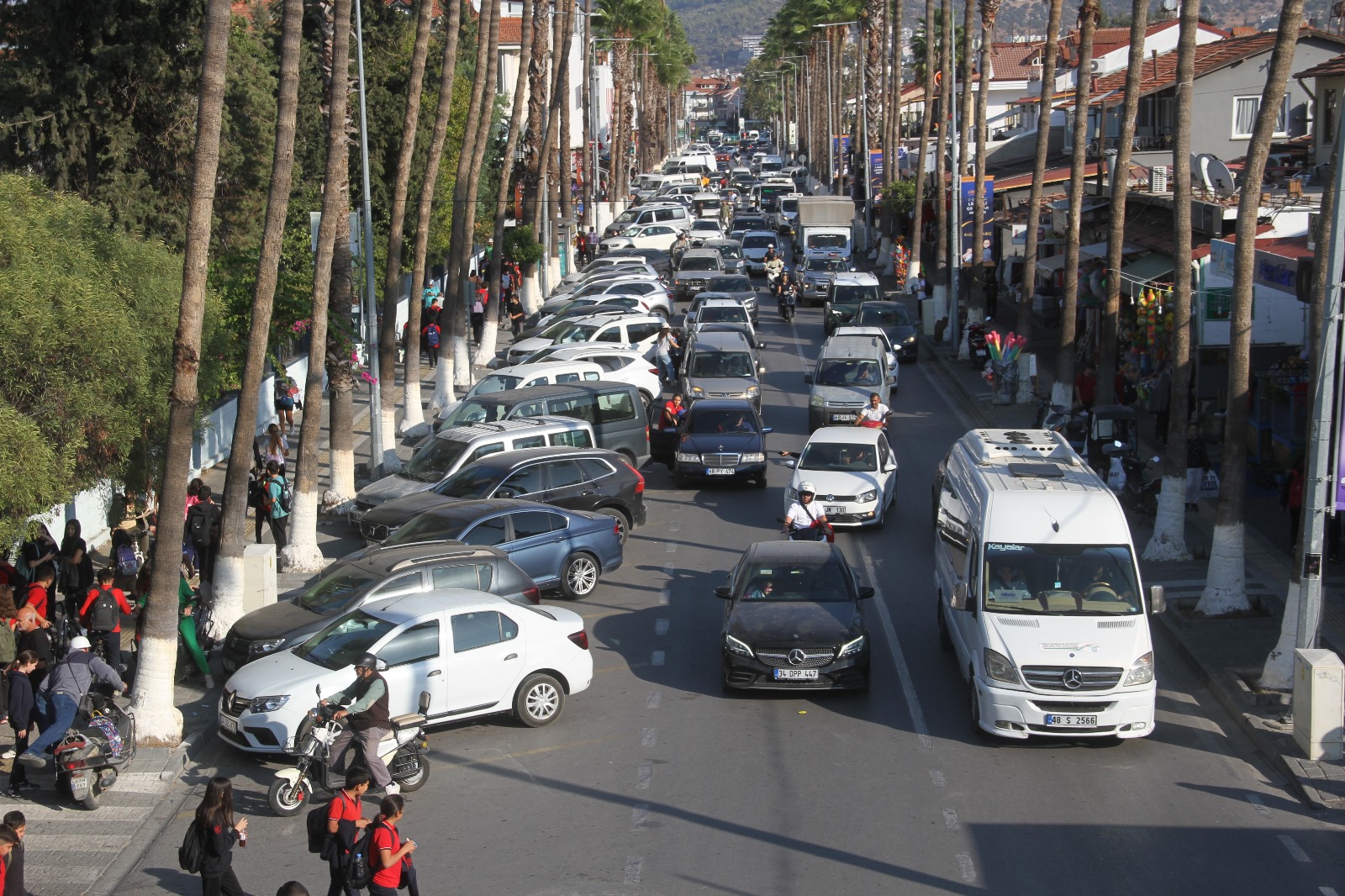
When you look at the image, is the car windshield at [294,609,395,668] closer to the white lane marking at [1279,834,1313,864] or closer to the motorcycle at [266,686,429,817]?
A: the motorcycle at [266,686,429,817]

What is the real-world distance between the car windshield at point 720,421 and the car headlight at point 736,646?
34.7 feet

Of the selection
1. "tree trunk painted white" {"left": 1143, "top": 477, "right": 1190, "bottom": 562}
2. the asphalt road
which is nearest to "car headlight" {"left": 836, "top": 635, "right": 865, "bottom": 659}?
the asphalt road

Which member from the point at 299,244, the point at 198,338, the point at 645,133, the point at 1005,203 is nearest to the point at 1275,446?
the point at 198,338

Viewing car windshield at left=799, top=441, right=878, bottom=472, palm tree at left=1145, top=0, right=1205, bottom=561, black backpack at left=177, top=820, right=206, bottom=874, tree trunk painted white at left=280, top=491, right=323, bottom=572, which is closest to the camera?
black backpack at left=177, top=820, right=206, bottom=874

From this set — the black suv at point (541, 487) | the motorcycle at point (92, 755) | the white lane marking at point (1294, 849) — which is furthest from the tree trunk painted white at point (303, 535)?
the white lane marking at point (1294, 849)

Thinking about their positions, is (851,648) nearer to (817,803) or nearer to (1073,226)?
(817,803)

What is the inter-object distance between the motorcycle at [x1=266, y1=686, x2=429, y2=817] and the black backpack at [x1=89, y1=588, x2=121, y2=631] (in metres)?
3.21

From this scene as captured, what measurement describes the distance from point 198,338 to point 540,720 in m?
5.17

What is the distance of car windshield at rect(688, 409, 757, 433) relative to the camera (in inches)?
979

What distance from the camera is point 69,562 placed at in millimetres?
16531

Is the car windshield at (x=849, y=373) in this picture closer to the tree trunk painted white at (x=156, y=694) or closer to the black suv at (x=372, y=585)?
the black suv at (x=372, y=585)

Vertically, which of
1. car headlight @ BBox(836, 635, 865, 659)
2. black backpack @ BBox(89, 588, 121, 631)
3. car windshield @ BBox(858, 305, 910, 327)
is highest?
car windshield @ BBox(858, 305, 910, 327)

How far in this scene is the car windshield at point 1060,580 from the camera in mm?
13508

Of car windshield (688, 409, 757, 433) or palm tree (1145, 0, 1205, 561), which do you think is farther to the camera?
car windshield (688, 409, 757, 433)
